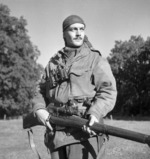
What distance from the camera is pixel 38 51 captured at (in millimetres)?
44750

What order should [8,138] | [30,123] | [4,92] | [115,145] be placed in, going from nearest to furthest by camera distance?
[30,123] → [115,145] → [8,138] → [4,92]

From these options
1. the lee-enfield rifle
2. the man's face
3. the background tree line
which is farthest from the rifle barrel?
the background tree line

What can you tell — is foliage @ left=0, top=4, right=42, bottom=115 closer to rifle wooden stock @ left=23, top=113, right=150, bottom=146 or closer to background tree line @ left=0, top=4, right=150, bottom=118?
background tree line @ left=0, top=4, right=150, bottom=118

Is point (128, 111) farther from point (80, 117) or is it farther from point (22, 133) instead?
point (80, 117)

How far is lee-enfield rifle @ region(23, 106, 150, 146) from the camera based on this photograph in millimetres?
3334

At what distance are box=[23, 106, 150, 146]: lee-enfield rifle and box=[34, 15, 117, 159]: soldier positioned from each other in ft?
0.21

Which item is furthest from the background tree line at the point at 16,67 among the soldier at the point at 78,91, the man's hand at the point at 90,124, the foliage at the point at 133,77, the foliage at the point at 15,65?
the man's hand at the point at 90,124

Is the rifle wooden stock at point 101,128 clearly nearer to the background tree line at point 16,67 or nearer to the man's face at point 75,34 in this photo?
the man's face at point 75,34

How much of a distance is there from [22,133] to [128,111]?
40412mm

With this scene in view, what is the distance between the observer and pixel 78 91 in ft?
12.7

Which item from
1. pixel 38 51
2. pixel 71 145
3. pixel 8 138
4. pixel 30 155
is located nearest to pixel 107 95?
pixel 71 145

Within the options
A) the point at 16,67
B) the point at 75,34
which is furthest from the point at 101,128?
the point at 16,67

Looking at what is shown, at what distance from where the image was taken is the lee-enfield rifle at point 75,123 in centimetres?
333

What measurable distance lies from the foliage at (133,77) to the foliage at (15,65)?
64.4 ft
